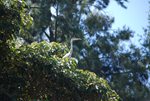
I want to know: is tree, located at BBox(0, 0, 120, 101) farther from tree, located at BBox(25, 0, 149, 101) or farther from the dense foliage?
tree, located at BBox(25, 0, 149, 101)

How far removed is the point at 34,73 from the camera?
8.56 m

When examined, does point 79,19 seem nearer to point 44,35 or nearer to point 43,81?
point 44,35

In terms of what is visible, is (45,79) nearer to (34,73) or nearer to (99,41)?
(34,73)

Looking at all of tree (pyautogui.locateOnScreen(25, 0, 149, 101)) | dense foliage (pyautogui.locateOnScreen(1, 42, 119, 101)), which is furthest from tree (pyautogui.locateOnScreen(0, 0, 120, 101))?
tree (pyautogui.locateOnScreen(25, 0, 149, 101))

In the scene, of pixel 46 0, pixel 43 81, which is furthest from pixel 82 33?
pixel 43 81

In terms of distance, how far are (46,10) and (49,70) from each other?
1305 centimetres

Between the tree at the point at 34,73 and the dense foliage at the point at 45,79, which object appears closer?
the tree at the point at 34,73

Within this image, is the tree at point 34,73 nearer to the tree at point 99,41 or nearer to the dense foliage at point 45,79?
the dense foliage at point 45,79

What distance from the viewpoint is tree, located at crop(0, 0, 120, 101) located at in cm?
840

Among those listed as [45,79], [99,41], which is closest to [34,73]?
[45,79]

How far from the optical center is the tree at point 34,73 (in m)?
8.40

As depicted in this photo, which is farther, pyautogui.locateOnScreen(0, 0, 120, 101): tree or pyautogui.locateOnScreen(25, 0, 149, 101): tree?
pyautogui.locateOnScreen(25, 0, 149, 101): tree

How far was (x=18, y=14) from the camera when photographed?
8398mm

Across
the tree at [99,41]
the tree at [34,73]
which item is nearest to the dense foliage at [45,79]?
the tree at [34,73]
